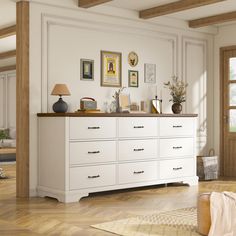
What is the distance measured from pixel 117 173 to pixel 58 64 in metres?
1.59

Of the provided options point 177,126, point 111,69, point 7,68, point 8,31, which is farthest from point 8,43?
point 177,126

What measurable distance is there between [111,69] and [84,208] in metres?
2.33

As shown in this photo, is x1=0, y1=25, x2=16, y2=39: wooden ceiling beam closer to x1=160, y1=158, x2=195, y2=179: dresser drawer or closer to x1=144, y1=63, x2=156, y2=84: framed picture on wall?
x1=144, y1=63, x2=156, y2=84: framed picture on wall

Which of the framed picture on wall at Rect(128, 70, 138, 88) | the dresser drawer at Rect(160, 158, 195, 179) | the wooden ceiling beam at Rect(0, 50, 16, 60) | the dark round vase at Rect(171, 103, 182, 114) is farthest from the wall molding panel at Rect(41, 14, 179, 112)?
the wooden ceiling beam at Rect(0, 50, 16, 60)

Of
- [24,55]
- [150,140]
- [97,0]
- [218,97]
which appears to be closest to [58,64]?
[24,55]

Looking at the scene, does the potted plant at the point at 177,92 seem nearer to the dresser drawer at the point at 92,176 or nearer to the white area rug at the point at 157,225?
the dresser drawer at the point at 92,176

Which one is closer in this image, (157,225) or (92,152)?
(157,225)

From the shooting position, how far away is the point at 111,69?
704cm

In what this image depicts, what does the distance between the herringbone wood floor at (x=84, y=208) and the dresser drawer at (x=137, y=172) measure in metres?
0.18

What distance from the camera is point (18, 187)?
20.1 ft

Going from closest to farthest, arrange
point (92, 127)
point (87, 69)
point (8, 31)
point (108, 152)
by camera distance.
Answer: point (92, 127), point (108, 152), point (87, 69), point (8, 31)

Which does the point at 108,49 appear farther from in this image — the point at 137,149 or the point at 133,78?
the point at 137,149

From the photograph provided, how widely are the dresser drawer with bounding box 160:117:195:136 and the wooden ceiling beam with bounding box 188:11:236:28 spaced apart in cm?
160

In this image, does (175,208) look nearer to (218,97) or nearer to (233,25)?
(218,97)
